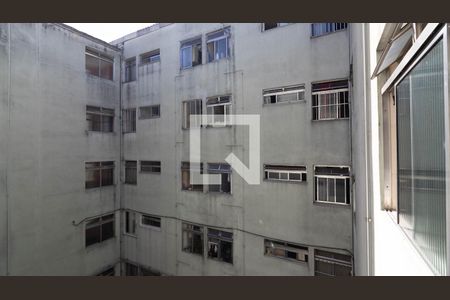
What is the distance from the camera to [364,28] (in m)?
2.80

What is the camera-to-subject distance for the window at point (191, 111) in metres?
7.65

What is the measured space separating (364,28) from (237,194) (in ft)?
16.4

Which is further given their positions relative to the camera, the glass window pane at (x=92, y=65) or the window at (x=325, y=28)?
the glass window pane at (x=92, y=65)

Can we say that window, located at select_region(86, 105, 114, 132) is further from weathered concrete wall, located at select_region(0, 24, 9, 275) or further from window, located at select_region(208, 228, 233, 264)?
window, located at select_region(208, 228, 233, 264)

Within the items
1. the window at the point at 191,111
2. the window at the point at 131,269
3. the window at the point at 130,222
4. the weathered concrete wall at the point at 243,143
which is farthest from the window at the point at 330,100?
the window at the point at 131,269

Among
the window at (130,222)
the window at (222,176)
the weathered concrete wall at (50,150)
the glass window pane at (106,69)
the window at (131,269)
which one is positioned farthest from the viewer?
the window at (130,222)

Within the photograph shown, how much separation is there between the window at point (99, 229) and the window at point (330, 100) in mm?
7643

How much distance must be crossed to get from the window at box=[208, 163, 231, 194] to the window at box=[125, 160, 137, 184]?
128 inches

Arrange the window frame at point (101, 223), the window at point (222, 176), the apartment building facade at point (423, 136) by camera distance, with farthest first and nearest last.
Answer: the window frame at point (101, 223)
the window at point (222, 176)
the apartment building facade at point (423, 136)

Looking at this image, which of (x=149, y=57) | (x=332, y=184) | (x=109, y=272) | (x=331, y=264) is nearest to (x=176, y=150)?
(x=149, y=57)

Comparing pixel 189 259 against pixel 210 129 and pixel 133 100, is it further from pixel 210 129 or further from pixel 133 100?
pixel 133 100

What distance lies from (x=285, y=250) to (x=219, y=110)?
163 inches

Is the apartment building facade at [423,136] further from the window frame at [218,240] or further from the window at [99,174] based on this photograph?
the window at [99,174]

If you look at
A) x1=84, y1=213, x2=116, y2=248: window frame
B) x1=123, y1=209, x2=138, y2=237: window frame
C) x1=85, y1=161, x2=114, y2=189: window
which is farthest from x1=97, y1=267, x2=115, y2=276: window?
x1=85, y1=161, x2=114, y2=189: window
